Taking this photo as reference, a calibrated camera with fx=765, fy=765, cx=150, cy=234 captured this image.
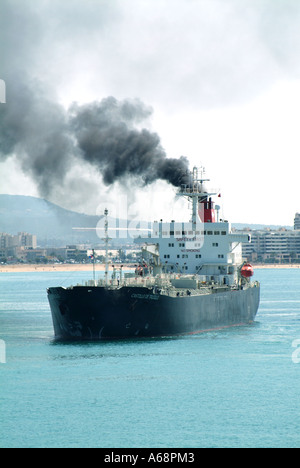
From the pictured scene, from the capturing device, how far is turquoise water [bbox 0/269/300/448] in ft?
99.9

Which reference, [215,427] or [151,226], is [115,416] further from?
[151,226]

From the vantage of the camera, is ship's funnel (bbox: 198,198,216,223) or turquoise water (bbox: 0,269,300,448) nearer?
turquoise water (bbox: 0,269,300,448)

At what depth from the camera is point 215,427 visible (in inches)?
1240

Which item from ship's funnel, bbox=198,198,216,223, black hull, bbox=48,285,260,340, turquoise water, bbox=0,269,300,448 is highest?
ship's funnel, bbox=198,198,216,223

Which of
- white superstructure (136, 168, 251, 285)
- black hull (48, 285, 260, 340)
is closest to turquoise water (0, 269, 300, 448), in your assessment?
black hull (48, 285, 260, 340)

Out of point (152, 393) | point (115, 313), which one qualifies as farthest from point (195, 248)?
point (152, 393)

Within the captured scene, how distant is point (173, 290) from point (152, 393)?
818 inches

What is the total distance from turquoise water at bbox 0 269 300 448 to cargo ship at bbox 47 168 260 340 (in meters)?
1.40

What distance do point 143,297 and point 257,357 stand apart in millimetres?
8620

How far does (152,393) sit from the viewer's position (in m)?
37.0

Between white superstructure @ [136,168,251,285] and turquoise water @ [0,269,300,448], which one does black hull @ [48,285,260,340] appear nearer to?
turquoise water @ [0,269,300,448]

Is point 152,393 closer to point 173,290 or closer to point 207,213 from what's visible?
point 173,290

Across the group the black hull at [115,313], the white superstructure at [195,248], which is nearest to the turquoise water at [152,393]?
the black hull at [115,313]
